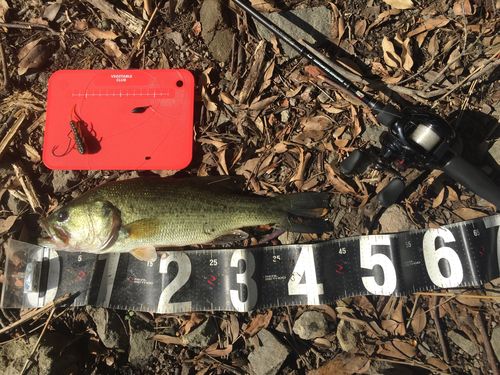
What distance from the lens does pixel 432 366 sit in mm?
3271

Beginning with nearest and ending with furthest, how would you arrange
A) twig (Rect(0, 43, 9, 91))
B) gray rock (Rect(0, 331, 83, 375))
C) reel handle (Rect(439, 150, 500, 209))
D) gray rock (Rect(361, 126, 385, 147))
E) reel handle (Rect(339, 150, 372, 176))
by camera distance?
reel handle (Rect(439, 150, 500, 209)) → reel handle (Rect(339, 150, 372, 176)) → gray rock (Rect(0, 331, 83, 375)) → gray rock (Rect(361, 126, 385, 147)) → twig (Rect(0, 43, 9, 91))

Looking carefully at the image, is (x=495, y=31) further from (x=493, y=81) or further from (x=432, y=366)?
(x=432, y=366)

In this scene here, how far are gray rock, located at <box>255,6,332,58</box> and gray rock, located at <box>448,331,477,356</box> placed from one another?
12.9 feet

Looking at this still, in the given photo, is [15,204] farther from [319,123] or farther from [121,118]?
[319,123]

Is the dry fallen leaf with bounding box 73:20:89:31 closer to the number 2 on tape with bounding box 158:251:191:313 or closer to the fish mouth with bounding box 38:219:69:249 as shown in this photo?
the fish mouth with bounding box 38:219:69:249

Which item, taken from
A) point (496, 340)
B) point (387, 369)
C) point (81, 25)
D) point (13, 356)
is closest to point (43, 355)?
point (13, 356)

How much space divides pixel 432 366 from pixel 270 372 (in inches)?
73.9

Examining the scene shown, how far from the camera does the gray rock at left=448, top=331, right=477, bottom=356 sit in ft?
10.9

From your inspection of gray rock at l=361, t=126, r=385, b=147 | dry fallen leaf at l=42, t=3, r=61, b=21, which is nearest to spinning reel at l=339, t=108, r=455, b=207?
gray rock at l=361, t=126, r=385, b=147

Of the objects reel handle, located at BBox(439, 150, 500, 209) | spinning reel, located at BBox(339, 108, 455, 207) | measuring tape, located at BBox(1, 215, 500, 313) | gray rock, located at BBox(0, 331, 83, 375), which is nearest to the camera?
spinning reel, located at BBox(339, 108, 455, 207)

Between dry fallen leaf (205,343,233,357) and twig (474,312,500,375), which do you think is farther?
dry fallen leaf (205,343,233,357)

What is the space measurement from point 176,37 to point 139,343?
151 inches

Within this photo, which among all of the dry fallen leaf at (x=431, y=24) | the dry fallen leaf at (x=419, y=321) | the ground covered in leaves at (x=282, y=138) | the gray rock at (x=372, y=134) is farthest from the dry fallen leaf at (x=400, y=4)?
the dry fallen leaf at (x=419, y=321)

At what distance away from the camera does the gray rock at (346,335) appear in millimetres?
3303
